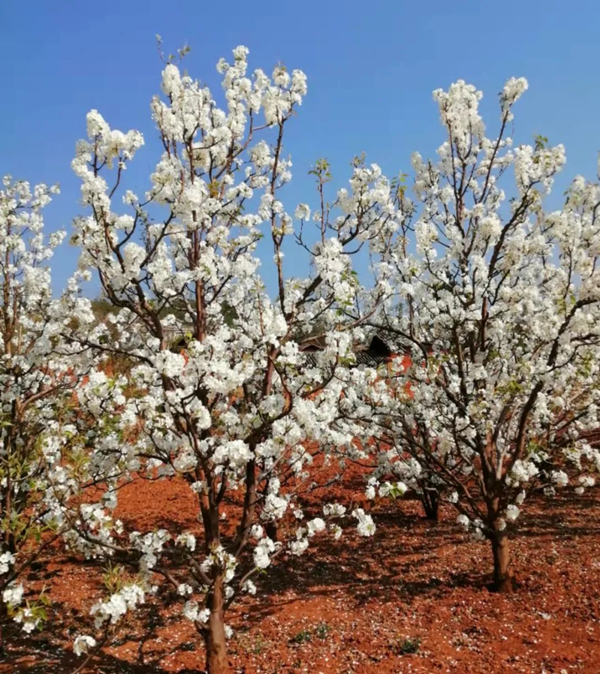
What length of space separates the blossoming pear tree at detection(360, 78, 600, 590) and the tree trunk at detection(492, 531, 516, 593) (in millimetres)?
17

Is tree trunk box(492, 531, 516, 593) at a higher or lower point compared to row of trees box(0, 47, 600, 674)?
lower

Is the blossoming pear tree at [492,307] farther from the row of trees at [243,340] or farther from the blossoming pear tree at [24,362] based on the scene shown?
the blossoming pear tree at [24,362]

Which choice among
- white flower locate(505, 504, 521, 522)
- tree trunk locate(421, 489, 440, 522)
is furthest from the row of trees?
tree trunk locate(421, 489, 440, 522)

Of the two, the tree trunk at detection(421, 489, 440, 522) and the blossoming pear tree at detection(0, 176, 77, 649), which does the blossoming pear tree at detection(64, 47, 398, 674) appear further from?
the tree trunk at detection(421, 489, 440, 522)

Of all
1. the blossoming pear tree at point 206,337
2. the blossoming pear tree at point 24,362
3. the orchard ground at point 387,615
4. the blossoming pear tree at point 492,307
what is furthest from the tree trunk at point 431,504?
the blossoming pear tree at point 24,362

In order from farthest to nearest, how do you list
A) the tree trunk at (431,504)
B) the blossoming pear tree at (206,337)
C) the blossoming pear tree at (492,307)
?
the tree trunk at (431,504)
the blossoming pear tree at (492,307)
the blossoming pear tree at (206,337)

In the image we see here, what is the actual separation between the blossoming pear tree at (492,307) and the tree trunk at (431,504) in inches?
103

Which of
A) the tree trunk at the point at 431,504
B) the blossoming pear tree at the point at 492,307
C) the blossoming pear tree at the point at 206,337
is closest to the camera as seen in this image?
the blossoming pear tree at the point at 206,337

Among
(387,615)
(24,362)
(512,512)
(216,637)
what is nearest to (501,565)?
(512,512)

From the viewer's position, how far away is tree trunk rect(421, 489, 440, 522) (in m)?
10.8

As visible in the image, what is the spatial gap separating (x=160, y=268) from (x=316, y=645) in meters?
5.10

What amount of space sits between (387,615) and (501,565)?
1.88 metres

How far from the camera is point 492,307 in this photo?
25.6ft

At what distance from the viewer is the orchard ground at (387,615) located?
6020 mm
